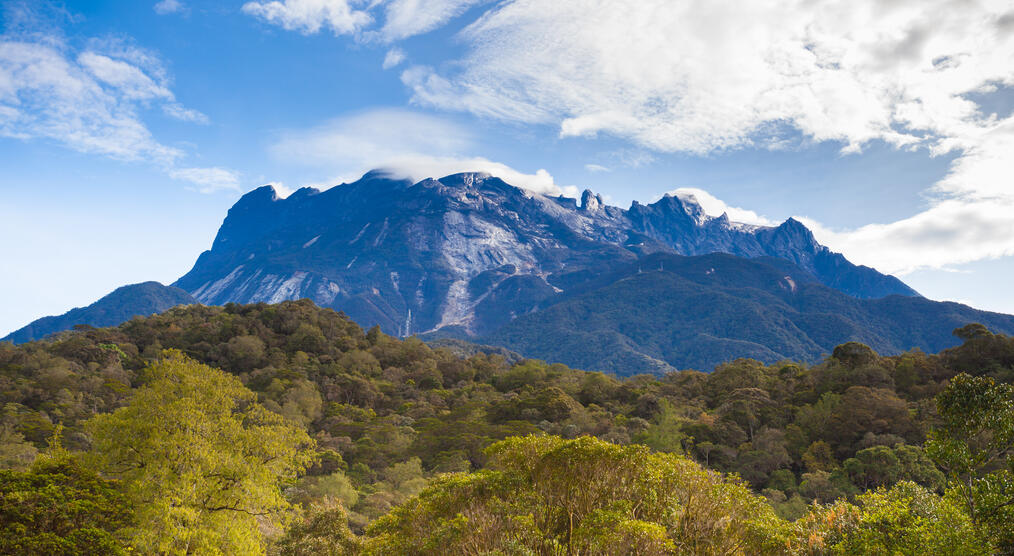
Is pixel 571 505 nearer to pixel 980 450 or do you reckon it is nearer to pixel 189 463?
pixel 980 450

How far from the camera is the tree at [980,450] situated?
13641mm

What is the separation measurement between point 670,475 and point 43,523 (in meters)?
20.3

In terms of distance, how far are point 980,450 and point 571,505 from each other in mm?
11913

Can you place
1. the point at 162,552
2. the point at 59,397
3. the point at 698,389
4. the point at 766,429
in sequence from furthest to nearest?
the point at 698,389, the point at 59,397, the point at 766,429, the point at 162,552

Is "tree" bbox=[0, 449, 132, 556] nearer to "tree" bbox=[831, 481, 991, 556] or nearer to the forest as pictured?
the forest

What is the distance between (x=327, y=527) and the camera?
23.1 meters

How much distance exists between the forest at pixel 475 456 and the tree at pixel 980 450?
0.21 ft

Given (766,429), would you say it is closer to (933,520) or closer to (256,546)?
(933,520)

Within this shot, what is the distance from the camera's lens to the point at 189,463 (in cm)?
2025

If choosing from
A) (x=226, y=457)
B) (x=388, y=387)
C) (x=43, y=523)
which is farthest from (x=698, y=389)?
(x=43, y=523)

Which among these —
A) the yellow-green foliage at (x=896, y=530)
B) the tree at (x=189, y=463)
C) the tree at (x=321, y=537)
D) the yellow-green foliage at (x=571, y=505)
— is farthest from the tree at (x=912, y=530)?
the tree at (x=189, y=463)

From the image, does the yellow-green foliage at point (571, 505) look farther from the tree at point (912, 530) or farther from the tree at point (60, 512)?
the tree at point (60, 512)

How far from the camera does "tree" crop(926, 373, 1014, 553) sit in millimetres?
13641

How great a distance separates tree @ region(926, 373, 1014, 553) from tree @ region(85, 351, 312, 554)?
2310 centimetres
